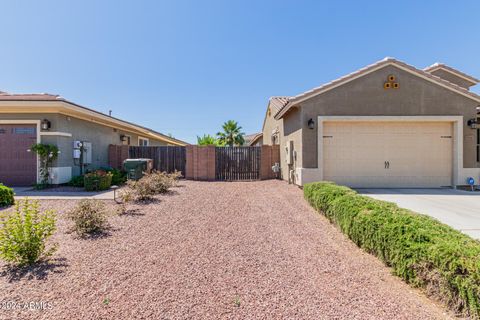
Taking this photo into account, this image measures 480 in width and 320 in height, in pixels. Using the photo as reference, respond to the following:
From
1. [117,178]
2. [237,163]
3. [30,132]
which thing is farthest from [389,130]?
[30,132]

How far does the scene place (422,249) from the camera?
2.71 meters

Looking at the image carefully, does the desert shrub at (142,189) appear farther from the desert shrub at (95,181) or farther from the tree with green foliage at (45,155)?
the tree with green foliage at (45,155)

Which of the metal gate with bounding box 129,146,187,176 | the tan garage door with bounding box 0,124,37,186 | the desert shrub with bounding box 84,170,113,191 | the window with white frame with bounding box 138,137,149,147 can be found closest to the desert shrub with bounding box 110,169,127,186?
the desert shrub with bounding box 84,170,113,191

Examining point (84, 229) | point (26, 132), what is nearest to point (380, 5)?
point (84, 229)

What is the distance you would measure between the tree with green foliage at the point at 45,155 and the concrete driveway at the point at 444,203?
1258 cm

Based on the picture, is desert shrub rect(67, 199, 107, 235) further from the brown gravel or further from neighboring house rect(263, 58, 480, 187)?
neighboring house rect(263, 58, 480, 187)

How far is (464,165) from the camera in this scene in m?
9.20

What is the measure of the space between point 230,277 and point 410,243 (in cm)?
235

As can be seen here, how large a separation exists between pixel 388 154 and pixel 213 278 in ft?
30.6

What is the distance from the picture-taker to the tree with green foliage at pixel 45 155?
920 cm

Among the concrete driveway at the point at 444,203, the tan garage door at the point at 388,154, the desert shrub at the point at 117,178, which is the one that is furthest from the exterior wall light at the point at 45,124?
the concrete driveway at the point at 444,203

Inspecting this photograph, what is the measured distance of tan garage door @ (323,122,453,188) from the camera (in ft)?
30.7

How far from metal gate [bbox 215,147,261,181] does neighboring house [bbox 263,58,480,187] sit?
3961mm

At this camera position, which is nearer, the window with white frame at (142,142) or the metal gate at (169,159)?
the metal gate at (169,159)
